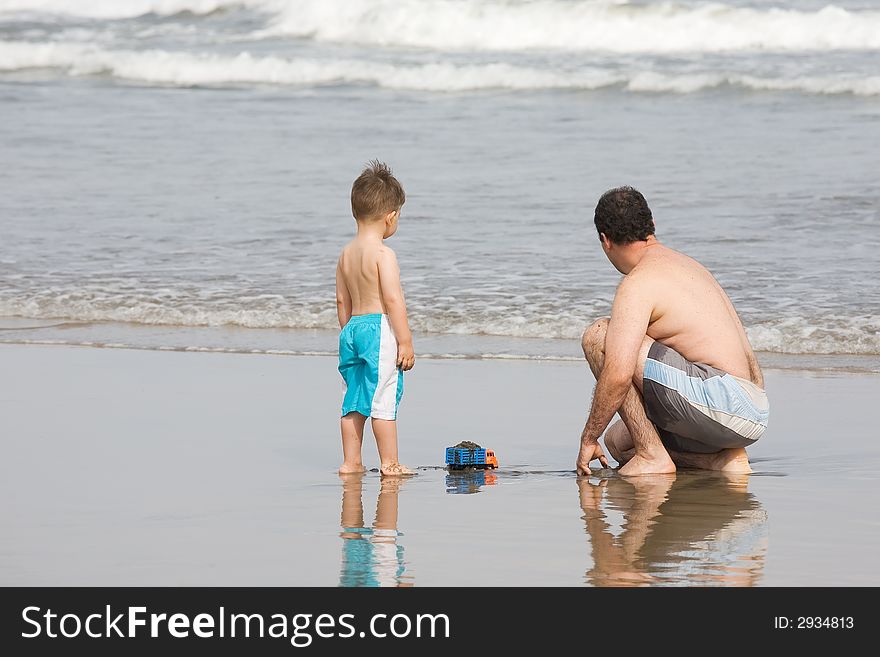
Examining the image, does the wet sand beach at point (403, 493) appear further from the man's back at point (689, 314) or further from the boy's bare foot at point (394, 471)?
the man's back at point (689, 314)

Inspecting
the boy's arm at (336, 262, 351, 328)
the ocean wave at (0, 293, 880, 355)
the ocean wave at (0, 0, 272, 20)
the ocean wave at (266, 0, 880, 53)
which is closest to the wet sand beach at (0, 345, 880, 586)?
the boy's arm at (336, 262, 351, 328)

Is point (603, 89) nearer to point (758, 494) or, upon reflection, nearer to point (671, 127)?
point (671, 127)

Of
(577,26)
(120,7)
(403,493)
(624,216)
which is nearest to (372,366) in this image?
(403,493)

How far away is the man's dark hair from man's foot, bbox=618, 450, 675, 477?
2.49ft

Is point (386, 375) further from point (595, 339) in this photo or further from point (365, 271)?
point (595, 339)

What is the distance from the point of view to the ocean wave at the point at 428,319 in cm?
748

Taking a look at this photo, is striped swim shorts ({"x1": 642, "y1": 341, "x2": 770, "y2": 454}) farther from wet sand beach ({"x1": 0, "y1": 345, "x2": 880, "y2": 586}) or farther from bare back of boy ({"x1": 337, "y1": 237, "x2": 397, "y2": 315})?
bare back of boy ({"x1": 337, "y1": 237, "x2": 397, "y2": 315})

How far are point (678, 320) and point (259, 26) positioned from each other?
Answer: 825 inches

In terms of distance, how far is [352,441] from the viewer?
16.3 feet

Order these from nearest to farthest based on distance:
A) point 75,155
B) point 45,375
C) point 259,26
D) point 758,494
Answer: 1. point 758,494
2. point 45,375
3. point 75,155
4. point 259,26

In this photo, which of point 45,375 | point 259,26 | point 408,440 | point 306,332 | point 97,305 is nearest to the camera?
point 408,440

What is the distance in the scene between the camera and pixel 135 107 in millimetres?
18578
